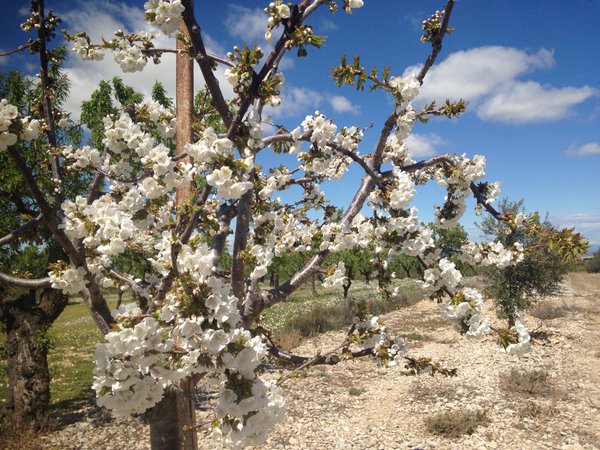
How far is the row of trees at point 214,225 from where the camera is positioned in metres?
1.94

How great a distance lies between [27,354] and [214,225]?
24.8ft

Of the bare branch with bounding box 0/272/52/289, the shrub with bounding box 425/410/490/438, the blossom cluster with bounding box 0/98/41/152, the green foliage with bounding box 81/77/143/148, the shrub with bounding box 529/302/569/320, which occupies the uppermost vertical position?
the green foliage with bounding box 81/77/143/148

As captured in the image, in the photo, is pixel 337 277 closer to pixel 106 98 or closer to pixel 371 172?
pixel 371 172

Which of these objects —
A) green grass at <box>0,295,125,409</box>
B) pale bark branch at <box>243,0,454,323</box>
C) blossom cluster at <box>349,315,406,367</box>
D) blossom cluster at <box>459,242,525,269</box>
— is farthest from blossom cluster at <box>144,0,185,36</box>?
green grass at <box>0,295,125,409</box>

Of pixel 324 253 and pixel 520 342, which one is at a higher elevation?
pixel 324 253

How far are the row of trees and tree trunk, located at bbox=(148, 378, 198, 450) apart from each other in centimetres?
1

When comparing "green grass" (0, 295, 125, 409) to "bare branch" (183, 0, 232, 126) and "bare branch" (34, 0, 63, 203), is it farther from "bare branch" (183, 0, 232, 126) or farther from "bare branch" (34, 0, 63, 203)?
"bare branch" (183, 0, 232, 126)

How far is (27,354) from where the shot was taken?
24.7 ft

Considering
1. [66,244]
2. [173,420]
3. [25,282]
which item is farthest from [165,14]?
[173,420]

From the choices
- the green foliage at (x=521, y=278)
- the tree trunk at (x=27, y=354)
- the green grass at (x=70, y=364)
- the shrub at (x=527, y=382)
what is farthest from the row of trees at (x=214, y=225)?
the green foliage at (x=521, y=278)

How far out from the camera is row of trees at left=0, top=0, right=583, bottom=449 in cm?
194

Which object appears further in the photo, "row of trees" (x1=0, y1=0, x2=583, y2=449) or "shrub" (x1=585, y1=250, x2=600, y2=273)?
"shrub" (x1=585, y1=250, x2=600, y2=273)

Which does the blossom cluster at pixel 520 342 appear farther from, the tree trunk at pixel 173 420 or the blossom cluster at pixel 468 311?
the tree trunk at pixel 173 420

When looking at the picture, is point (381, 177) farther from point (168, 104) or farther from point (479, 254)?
point (168, 104)
